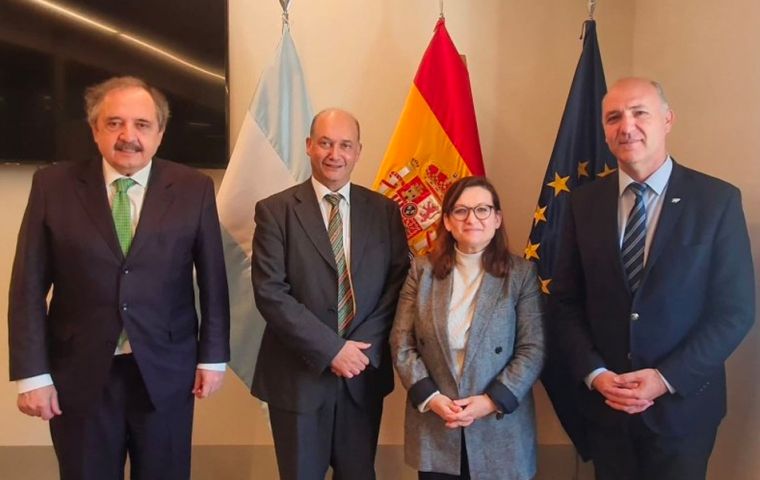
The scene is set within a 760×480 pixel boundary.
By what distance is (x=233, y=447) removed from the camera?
9.54 feet

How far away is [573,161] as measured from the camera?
8.14 ft

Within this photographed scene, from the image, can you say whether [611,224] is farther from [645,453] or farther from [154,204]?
[154,204]

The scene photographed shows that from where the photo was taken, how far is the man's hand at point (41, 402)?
1751 millimetres

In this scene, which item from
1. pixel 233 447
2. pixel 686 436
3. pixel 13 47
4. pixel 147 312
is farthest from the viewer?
pixel 233 447

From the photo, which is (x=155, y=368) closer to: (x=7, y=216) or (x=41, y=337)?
(x=41, y=337)

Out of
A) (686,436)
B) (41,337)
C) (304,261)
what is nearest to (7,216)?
(41,337)

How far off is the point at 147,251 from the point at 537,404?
1979 mm

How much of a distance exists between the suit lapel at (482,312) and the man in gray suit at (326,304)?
30 centimetres

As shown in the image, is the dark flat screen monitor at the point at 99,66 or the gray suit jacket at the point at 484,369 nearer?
the gray suit jacket at the point at 484,369

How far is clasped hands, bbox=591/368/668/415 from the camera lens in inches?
64.8

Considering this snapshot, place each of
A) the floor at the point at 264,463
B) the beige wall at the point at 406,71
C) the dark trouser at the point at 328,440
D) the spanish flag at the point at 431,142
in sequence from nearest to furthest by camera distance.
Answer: the dark trouser at the point at 328,440 → the spanish flag at the point at 431,142 → the beige wall at the point at 406,71 → the floor at the point at 264,463

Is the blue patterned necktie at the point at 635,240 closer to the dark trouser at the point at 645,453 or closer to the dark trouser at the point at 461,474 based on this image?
the dark trouser at the point at 645,453

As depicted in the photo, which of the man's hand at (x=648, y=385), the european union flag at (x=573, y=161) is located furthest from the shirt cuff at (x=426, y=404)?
the european union flag at (x=573, y=161)

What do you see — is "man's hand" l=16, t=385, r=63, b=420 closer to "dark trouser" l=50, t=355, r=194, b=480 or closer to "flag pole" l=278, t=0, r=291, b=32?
"dark trouser" l=50, t=355, r=194, b=480
